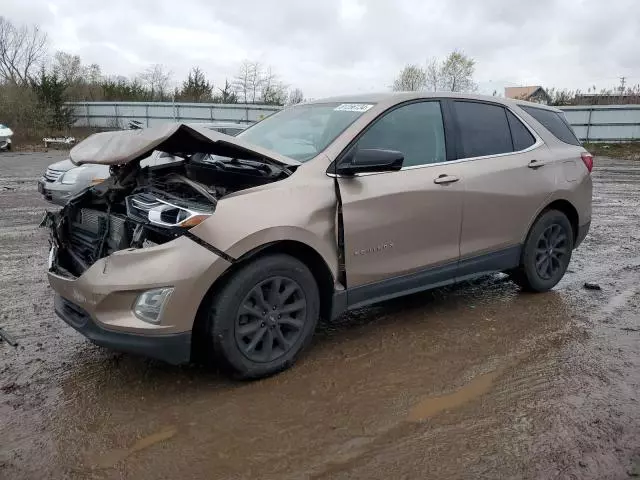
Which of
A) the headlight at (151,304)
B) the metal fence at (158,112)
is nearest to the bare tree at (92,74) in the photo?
the metal fence at (158,112)

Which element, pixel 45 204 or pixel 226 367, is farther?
pixel 45 204

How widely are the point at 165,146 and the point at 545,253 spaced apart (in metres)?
3.49

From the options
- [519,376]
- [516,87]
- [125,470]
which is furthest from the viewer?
[516,87]

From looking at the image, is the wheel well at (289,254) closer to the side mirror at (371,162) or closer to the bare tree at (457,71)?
the side mirror at (371,162)

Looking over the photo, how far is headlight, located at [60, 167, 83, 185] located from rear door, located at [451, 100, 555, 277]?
249 inches

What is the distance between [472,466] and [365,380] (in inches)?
37.3


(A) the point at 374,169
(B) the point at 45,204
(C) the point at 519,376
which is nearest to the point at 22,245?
(B) the point at 45,204

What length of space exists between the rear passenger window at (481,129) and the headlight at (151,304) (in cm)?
252

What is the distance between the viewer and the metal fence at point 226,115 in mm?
24438

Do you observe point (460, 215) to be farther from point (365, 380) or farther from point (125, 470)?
point (125, 470)

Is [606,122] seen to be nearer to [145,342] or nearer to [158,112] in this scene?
[158,112]

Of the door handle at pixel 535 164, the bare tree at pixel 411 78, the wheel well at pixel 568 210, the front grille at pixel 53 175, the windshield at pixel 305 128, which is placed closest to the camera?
the windshield at pixel 305 128

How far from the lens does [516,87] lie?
165ft

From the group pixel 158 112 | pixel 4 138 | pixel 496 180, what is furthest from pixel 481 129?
pixel 158 112
